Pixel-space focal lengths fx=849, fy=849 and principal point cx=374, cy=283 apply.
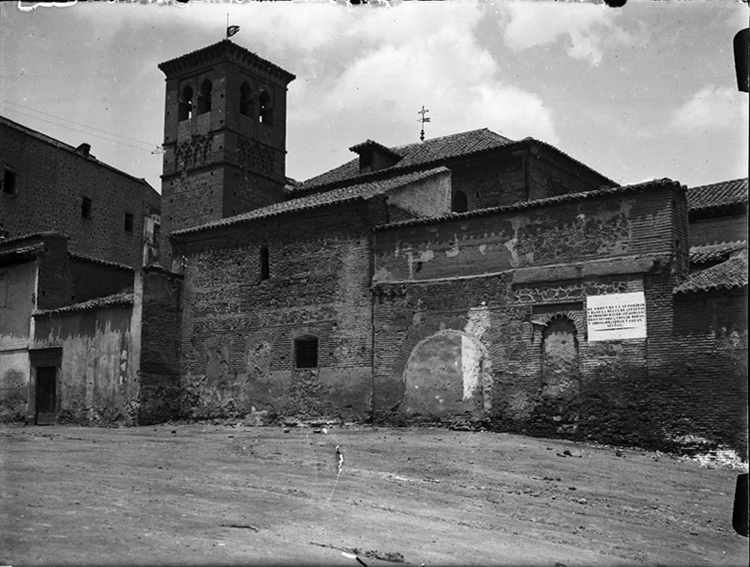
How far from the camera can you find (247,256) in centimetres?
2109

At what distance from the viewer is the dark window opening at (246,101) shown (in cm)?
2991

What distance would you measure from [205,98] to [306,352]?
13.6m

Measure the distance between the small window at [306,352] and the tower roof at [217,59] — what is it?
12878 millimetres

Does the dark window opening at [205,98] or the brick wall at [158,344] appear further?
the dark window opening at [205,98]

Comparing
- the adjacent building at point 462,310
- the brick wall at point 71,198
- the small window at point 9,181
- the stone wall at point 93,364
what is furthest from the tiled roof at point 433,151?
the small window at point 9,181

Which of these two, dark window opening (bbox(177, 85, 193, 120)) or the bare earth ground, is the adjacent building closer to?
the bare earth ground

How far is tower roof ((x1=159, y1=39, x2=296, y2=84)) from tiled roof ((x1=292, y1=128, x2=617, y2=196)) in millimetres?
3960

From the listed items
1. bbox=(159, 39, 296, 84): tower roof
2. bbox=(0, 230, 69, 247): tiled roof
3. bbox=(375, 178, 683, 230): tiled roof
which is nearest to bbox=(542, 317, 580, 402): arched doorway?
bbox=(375, 178, 683, 230): tiled roof

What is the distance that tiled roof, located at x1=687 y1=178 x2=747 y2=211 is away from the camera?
21.4 m

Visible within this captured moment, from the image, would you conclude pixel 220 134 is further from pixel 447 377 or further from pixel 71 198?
pixel 447 377

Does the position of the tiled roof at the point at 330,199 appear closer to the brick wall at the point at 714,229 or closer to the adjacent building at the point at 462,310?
the adjacent building at the point at 462,310

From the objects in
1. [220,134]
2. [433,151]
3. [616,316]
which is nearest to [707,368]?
[616,316]

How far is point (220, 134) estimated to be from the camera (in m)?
29.1

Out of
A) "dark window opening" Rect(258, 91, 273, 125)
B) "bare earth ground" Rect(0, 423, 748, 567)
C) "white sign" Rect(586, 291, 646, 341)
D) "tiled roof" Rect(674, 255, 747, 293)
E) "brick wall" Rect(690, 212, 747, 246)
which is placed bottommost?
"bare earth ground" Rect(0, 423, 748, 567)
